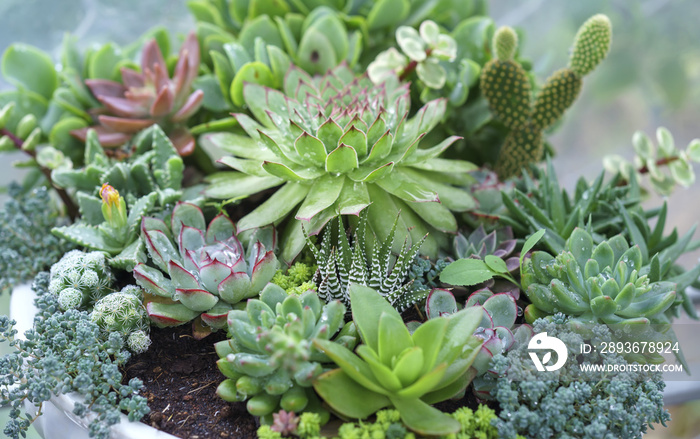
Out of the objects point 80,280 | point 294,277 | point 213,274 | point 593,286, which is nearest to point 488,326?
point 593,286

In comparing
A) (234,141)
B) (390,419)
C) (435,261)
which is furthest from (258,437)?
(234,141)

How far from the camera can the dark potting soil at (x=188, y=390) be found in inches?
31.9

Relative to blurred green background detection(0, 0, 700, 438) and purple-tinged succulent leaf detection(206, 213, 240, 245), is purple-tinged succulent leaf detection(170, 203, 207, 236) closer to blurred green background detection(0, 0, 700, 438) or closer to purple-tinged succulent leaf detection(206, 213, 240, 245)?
purple-tinged succulent leaf detection(206, 213, 240, 245)

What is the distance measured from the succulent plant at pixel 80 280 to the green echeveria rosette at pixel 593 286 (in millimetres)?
756

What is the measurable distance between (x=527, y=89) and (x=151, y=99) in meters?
0.87

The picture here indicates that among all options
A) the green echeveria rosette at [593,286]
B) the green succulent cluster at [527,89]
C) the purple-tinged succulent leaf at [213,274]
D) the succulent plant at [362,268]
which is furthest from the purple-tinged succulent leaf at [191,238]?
the green succulent cluster at [527,89]

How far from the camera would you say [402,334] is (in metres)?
0.75

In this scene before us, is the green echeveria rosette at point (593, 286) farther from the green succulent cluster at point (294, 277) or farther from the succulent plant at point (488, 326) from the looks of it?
the green succulent cluster at point (294, 277)

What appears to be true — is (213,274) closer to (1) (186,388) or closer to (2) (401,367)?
(1) (186,388)

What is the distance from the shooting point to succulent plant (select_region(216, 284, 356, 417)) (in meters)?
0.74

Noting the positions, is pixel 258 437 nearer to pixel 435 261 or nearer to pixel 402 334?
pixel 402 334

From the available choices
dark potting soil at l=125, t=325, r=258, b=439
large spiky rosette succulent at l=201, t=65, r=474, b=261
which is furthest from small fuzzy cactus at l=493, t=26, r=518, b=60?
dark potting soil at l=125, t=325, r=258, b=439

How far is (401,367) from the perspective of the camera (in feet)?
2.32

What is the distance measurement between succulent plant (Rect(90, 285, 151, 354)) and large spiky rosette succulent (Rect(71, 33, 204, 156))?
0.40 metres
